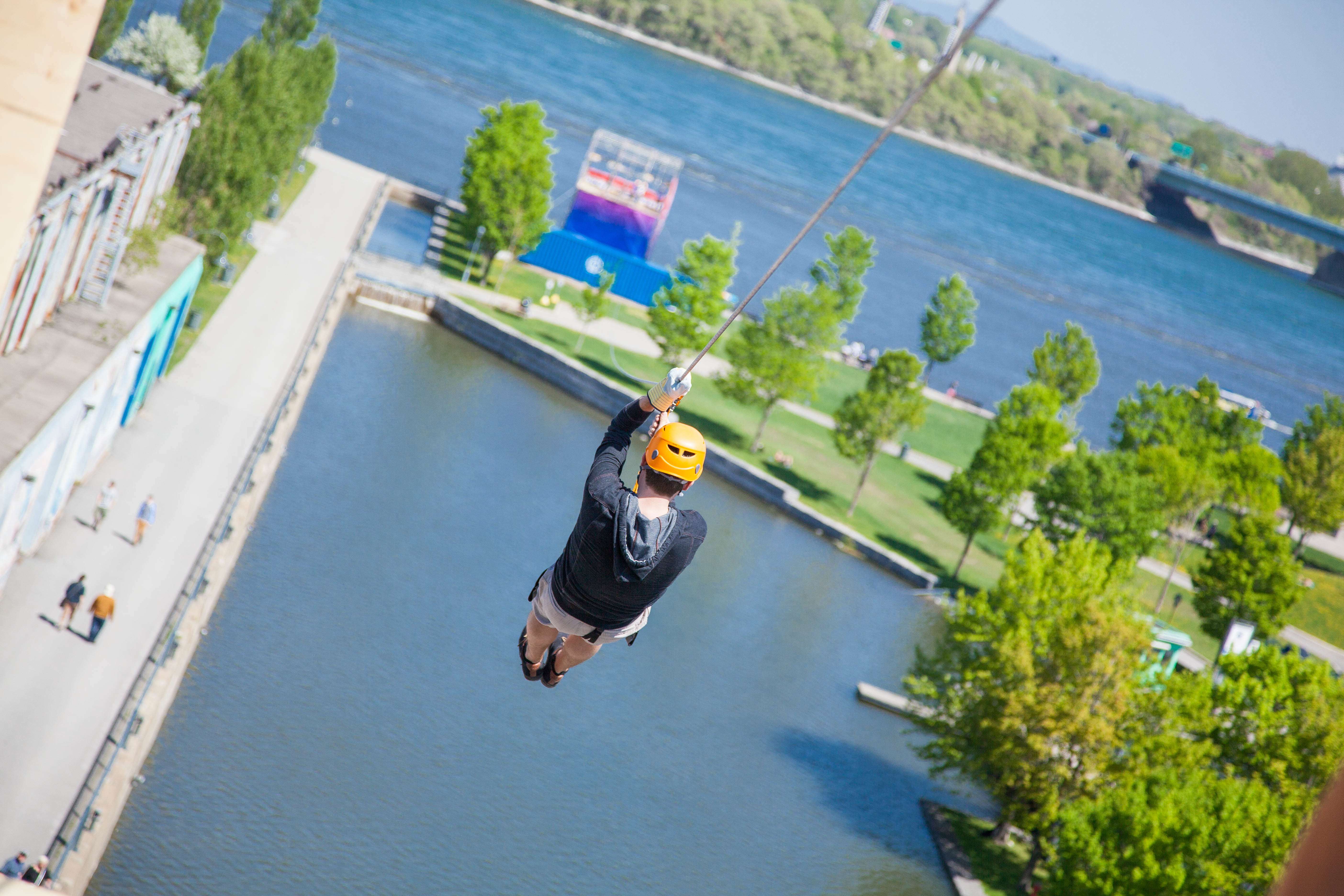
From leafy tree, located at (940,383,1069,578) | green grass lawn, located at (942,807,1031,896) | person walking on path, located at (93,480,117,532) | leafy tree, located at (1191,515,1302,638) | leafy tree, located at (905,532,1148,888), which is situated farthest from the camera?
leafy tree, located at (940,383,1069,578)

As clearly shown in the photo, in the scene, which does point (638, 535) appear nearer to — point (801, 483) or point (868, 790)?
point (868, 790)

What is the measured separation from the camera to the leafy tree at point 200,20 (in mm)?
73688

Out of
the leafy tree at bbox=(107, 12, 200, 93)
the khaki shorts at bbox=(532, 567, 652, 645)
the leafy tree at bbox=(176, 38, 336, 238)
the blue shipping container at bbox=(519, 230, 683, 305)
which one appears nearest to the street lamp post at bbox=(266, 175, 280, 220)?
the leafy tree at bbox=(176, 38, 336, 238)

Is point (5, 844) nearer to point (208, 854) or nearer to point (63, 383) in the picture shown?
point (208, 854)


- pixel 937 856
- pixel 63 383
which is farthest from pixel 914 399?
pixel 63 383

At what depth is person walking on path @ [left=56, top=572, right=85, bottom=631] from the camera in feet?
86.3

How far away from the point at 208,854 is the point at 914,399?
133ft

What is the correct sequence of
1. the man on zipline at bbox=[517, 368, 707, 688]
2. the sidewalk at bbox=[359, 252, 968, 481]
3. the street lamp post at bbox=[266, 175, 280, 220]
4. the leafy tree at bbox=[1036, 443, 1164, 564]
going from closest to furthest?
the man on zipline at bbox=[517, 368, 707, 688], the leafy tree at bbox=[1036, 443, 1164, 564], the sidewalk at bbox=[359, 252, 968, 481], the street lamp post at bbox=[266, 175, 280, 220]

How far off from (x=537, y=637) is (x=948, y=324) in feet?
245

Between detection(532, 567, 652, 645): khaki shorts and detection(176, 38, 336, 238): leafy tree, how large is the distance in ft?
134

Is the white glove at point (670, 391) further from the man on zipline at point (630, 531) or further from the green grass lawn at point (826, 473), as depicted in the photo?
the green grass lawn at point (826, 473)

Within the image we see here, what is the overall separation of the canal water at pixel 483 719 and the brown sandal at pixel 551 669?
16708mm

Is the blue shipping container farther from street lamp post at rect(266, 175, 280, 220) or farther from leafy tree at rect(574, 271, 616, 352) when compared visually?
street lamp post at rect(266, 175, 280, 220)

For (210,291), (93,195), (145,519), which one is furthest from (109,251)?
(210,291)
